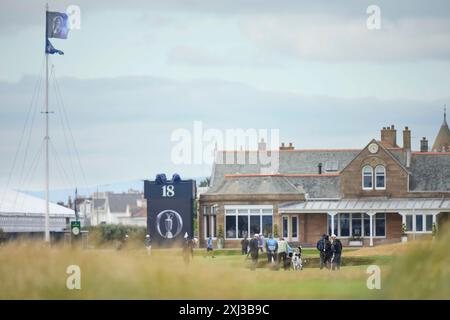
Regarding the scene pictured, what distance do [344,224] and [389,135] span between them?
869 centimetres

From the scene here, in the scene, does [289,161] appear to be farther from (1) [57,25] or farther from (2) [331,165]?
(1) [57,25]

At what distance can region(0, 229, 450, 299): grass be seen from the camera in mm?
22938

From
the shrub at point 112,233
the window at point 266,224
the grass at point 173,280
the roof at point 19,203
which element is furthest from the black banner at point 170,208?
the grass at point 173,280

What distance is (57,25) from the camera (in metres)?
34.0

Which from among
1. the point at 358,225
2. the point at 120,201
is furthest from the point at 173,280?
the point at 120,201

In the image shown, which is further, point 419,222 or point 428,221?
point 419,222

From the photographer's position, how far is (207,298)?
23.1m

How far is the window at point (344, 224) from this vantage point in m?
60.0

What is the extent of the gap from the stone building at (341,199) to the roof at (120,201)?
6482 centimetres

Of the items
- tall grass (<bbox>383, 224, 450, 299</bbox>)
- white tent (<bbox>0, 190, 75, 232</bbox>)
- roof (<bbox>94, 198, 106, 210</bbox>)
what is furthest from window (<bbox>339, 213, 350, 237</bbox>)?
roof (<bbox>94, 198, 106, 210</bbox>)

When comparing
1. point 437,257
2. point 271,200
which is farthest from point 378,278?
point 271,200
